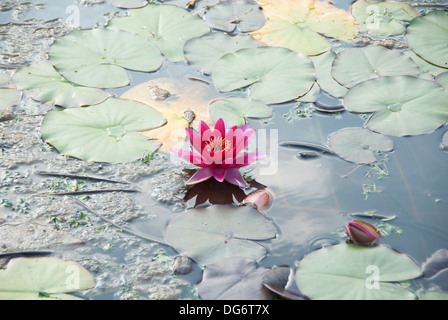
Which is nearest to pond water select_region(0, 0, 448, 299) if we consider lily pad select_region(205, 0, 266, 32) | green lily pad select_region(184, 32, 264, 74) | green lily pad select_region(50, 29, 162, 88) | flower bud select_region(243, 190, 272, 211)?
flower bud select_region(243, 190, 272, 211)

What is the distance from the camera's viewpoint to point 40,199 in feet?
7.64

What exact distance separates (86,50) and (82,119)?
64 cm

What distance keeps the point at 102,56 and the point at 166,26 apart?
522 mm

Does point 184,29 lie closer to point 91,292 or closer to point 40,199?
point 40,199

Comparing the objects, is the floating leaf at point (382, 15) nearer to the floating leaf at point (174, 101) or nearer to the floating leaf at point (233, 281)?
the floating leaf at point (174, 101)

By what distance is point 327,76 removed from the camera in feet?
9.87

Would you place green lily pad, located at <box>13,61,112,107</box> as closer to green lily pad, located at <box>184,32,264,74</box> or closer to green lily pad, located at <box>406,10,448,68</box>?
green lily pad, located at <box>184,32,264,74</box>

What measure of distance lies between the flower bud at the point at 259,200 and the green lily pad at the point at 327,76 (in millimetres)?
897

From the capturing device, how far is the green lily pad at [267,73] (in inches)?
114

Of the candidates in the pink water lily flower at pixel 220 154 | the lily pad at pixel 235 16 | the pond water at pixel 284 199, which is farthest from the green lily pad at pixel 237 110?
the lily pad at pixel 235 16

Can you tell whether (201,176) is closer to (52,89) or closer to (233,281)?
(233,281)
